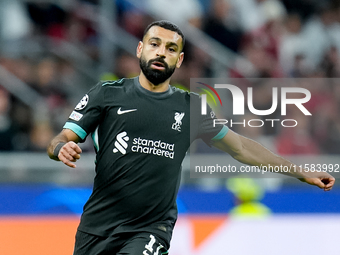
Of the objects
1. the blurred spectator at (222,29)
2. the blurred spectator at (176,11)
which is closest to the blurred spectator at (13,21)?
the blurred spectator at (176,11)

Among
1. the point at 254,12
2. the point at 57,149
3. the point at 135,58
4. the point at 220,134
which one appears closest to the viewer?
the point at 57,149

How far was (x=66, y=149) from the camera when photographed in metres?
3.46

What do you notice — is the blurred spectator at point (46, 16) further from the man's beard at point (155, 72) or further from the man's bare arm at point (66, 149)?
the man's bare arm at point (66, 149)

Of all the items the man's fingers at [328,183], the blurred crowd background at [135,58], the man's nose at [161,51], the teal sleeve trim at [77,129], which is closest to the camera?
the teal sleeve trim at [77,129]

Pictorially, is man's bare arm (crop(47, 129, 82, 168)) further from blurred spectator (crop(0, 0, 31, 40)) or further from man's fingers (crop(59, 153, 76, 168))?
blurred spectator (crop(0, 0, 31, 40))

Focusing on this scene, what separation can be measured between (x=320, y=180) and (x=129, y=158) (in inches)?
56.4

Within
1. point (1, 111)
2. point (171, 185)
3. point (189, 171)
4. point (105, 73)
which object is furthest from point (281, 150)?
point (171, 185)

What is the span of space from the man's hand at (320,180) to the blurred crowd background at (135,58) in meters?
4.13

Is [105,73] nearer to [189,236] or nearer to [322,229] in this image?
[189,236]

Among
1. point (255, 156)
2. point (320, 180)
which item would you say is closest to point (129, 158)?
point (255, 156)

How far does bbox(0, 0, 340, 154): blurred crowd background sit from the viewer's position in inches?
346

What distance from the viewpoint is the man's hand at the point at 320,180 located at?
4.32m

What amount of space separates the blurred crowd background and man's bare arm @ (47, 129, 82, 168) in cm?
461

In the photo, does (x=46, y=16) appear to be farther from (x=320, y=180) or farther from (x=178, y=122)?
(x=320, y=180)
